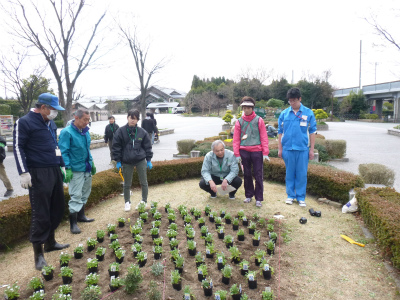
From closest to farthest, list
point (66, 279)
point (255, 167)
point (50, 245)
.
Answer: point (66, 279) → point (50, 245) → point (255, 167)

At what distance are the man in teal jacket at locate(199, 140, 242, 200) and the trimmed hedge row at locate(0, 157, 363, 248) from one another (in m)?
1.71

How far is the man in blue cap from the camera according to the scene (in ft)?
9.56

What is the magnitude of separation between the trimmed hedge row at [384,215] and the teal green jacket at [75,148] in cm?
394

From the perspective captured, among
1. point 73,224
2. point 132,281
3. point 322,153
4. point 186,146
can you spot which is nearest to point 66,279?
point 132,281

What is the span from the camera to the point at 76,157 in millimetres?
3939

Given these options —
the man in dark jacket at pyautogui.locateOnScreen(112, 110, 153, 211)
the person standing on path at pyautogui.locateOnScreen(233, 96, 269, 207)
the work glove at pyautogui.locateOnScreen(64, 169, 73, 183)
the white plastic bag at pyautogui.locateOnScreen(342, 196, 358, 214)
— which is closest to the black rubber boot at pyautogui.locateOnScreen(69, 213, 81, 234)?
the work glove at pyautogui.locateOnScreen(64, 169, 73, 183)

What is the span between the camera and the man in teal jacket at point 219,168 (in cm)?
479

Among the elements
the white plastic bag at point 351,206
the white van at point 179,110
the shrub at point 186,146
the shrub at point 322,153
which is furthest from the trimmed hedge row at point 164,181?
the white van at point 179,110

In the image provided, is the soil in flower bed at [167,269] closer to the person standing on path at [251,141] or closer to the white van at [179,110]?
the person standing on path at [251,141]

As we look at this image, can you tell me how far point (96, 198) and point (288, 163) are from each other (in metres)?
3.62

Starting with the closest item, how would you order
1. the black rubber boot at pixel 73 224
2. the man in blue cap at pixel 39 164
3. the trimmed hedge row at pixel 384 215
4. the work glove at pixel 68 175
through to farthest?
the trimmed hedge row at pixel 384 215
the man in blue cap at pixel 39 164
the work glove at pixel 68 175
the black rubber boot at pixel 73 224

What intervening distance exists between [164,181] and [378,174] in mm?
4720

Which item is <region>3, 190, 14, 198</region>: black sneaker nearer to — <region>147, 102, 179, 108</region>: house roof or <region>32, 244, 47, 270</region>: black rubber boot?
<region>32, 244, 47, 270</region>: black rubber boot

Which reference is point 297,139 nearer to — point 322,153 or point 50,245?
point 50,245
